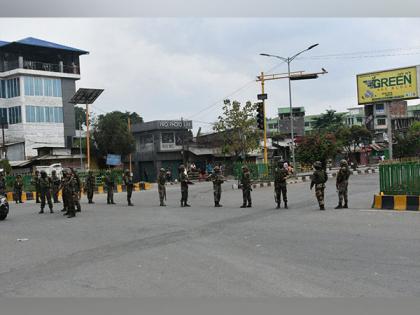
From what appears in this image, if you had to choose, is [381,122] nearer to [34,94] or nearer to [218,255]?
[34,94]

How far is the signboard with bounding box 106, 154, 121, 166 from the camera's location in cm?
4551

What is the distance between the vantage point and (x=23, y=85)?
48.4m

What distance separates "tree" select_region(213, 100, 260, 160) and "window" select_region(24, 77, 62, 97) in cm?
1721

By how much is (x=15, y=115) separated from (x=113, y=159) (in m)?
10.9

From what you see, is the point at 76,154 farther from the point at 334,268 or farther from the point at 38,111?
the point at 334,268

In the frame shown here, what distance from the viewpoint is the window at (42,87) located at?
48.9 meters

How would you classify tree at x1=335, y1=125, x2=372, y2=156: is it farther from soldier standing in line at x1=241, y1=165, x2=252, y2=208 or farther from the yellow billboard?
soldier standing in line at x1=241, y1=165, x2=252, y2=208

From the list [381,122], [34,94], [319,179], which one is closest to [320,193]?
[319,179]

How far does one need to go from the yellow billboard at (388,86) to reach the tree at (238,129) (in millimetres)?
22278

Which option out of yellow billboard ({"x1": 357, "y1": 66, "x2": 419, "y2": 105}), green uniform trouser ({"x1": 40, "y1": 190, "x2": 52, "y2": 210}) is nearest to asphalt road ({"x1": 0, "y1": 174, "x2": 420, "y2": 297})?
green uniform trouser ({"x1": 40, "y1": 190, "x2": 52, "y2": 210})

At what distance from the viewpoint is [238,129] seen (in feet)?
146

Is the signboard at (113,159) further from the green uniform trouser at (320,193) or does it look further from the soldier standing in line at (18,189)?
the green uniform trouser at (320,193)

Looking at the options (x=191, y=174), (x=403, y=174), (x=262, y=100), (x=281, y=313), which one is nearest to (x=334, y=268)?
(x=281, y=313)

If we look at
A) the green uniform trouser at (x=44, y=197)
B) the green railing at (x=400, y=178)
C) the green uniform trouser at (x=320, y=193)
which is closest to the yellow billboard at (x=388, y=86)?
the green railing at (x=400, y=178)
